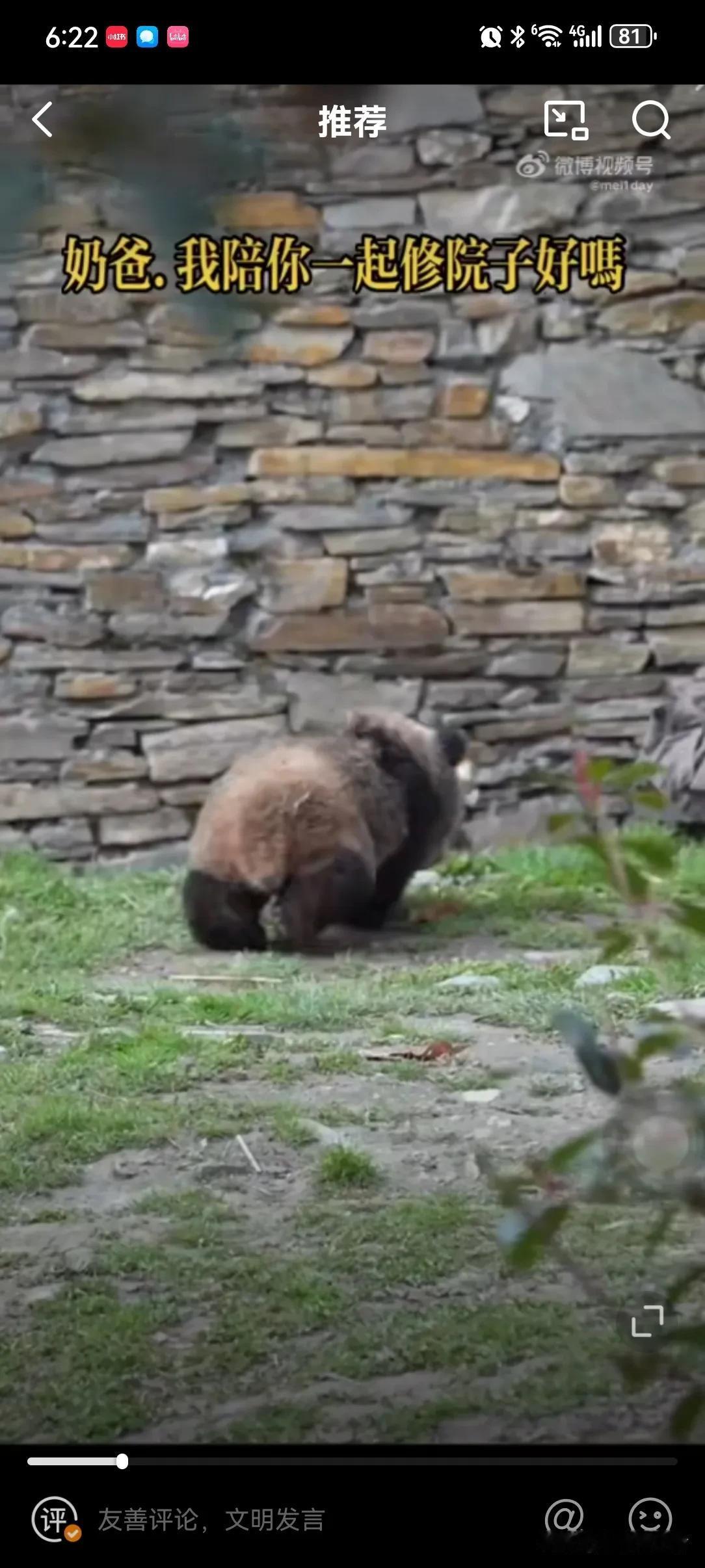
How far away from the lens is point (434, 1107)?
3012 millimetres

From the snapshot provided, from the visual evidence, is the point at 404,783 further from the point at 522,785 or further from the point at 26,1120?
the point at 26,1120

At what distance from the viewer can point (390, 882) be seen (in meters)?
4.53

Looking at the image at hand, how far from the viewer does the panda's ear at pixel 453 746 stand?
181 inches

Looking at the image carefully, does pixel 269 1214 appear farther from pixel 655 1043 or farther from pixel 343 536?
pixel 343 536

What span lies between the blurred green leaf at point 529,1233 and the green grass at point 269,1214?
0.16 metres


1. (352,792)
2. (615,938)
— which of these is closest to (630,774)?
(615,938)

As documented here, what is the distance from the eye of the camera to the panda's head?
14.8 ft
